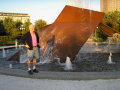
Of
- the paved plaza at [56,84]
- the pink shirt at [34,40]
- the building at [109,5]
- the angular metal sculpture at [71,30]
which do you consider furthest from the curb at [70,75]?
the building at [109,5]

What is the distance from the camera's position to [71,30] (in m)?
11.9

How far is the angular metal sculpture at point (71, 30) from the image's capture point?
11641mm

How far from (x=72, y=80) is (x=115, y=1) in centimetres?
7873

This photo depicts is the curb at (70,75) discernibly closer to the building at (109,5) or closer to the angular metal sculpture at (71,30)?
the angular metal sculpture at (71,30)

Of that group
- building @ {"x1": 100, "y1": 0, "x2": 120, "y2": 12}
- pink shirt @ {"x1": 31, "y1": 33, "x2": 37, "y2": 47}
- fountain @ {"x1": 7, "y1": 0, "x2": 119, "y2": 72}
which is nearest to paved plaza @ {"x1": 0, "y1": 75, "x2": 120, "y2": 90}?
pink shirt @ {"x1": 31, "y1": 33, "x2": 37, "y2": 47}

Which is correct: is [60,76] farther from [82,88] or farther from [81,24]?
[81,24]

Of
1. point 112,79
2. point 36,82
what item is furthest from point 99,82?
point 36,82

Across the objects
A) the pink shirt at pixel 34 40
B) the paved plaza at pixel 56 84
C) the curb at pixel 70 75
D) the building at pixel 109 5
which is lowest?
the paved plaza at pixel 56 84

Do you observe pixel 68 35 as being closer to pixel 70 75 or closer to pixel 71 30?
pixel 71 30

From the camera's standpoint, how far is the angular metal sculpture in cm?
1164

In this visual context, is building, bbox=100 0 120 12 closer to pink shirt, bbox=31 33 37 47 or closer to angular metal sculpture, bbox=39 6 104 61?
A: angular metal sculpture, bbox=39 6 104 61

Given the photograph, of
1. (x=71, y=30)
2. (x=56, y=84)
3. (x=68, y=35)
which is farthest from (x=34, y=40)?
(x=71, y=30)

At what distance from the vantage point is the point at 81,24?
11961 mm

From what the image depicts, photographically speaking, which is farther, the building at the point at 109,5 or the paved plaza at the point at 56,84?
the building at the point at 109,5
